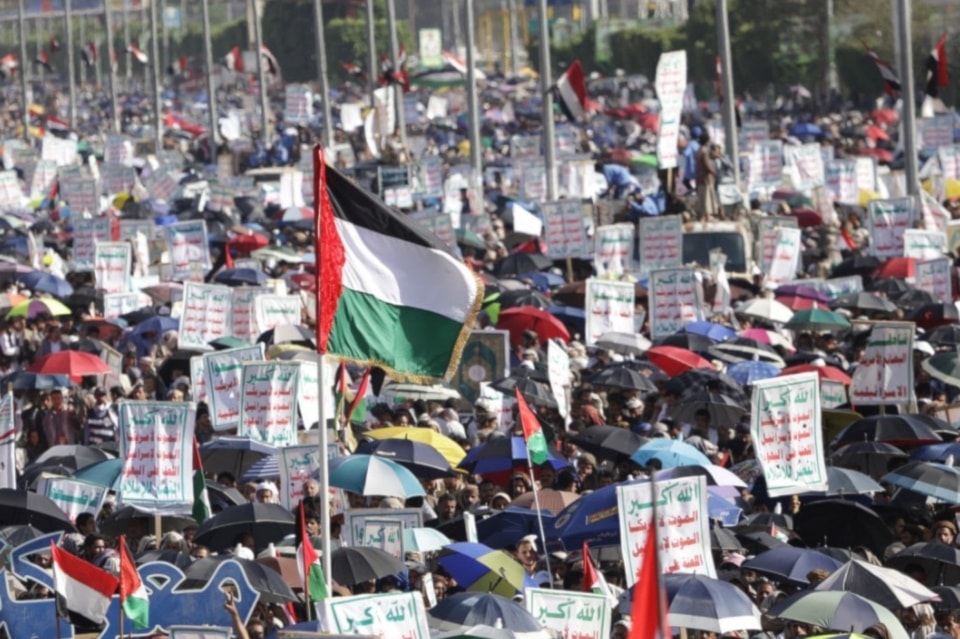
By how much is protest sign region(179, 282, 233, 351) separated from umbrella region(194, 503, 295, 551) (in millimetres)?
7409

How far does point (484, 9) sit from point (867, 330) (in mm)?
113344

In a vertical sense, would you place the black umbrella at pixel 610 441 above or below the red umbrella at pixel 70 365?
below

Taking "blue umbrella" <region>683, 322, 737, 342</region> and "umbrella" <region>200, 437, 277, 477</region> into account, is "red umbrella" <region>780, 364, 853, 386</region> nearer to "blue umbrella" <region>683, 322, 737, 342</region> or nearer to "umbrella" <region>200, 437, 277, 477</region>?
"blue umbrella" <region>683, 322, 737, 342</region>

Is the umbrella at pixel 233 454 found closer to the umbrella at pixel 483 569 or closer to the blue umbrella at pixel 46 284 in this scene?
the umbrella at pixel 483 569

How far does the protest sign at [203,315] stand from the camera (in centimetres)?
2181

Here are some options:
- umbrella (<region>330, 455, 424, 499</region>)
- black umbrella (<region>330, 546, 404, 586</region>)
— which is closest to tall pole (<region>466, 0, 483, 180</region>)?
umbrella (<region>330, 455, 424, 499</region>)

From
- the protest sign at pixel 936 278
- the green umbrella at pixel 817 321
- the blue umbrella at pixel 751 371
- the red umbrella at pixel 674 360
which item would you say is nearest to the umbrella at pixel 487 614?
the blue umbrella at pixel 751 371

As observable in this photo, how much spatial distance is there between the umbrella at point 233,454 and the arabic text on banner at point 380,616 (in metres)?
6.30

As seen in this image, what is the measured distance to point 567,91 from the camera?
3912cm

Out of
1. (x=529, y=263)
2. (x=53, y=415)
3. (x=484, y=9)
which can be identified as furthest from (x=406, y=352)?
(x=484, y=9)

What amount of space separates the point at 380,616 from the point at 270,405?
6.72 m

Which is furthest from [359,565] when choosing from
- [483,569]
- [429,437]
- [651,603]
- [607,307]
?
[607,307]

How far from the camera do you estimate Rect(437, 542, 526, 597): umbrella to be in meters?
13.3

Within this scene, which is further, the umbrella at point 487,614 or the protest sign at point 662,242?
the protest sign at point 662,242
